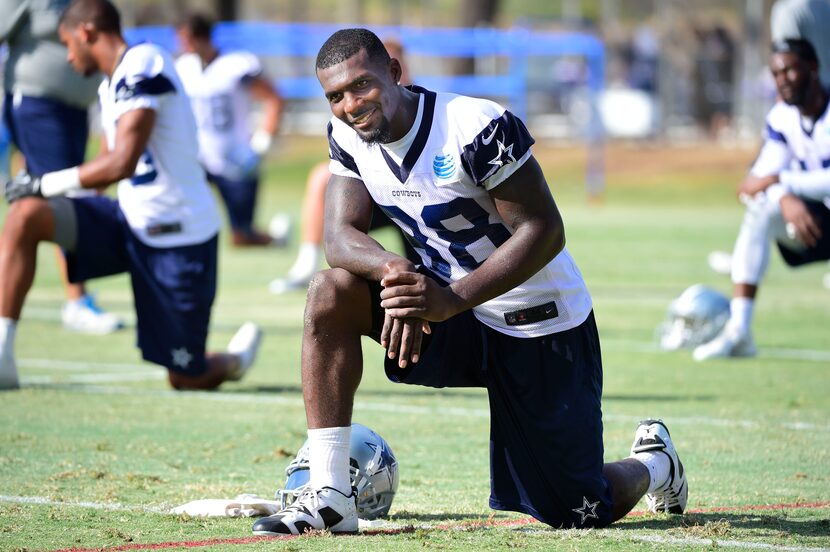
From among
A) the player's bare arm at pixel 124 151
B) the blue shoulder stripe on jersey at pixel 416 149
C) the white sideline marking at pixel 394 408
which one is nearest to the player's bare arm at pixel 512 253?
the blue shoulder stripe on jersey at pixel 416 149

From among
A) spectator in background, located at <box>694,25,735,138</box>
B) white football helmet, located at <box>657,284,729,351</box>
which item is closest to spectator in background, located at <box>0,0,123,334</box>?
white football helmet, located at <box>657,284,729,351</box>

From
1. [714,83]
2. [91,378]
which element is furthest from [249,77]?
[714,83]

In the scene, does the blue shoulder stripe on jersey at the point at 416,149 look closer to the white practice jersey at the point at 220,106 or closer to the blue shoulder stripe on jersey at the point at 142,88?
the blue shoulder stripe on jersey at the point at 142,88

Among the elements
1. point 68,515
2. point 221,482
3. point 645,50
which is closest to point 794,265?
point 221,482

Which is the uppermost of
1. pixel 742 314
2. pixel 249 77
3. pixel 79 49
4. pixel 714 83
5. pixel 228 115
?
pixel 79 49

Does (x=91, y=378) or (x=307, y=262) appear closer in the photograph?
(x=91, y=378)

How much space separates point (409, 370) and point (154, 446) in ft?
6.99

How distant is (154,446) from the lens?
682 cm

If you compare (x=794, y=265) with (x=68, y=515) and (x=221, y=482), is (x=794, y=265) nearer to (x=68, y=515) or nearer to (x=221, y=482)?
(x=221, y=482)

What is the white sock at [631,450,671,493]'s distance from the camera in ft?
17.3

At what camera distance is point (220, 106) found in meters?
16.2

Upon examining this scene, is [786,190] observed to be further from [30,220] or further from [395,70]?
[395,70]

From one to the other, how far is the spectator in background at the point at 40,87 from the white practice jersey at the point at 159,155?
2.15 meters

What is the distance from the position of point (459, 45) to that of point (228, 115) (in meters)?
14.9
